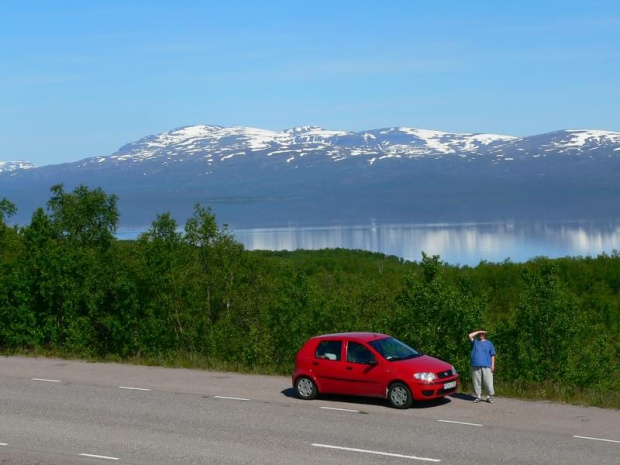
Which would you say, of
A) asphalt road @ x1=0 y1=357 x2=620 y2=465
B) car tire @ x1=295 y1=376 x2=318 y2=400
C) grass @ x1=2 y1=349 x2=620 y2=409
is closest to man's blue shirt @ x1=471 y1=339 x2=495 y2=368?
asphalt road @ x1=0 y1=357 x2=620 y2=465

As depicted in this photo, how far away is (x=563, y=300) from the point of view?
28.2 metres

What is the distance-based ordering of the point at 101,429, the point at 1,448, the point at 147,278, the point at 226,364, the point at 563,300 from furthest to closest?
the point at 147,278
the point at 563,300
the point at 226,364
the point at 101,429
the point at 1,448

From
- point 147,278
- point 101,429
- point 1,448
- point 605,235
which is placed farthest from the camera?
point 605,235

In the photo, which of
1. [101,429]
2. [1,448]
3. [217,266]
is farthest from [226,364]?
[217,266]

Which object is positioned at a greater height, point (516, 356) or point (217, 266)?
point (217, 266)

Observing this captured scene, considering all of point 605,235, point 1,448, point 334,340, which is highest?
point 605,235

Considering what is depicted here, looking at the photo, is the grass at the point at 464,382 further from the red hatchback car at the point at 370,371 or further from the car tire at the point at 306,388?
the car tire at the point at 306,388

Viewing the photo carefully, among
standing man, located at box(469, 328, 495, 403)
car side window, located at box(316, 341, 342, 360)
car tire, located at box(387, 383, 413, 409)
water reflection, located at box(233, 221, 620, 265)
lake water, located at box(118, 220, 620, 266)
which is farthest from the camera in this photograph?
water reflection, located at box(233, 221, 620, 265)

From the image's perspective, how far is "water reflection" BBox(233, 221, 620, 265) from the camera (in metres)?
135

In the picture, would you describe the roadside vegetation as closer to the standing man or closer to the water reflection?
the standing man

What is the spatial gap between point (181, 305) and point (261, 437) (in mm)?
15562

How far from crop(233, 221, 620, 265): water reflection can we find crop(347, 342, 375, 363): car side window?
101 meters

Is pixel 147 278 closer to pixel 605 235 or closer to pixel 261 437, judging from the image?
pixel 261 437

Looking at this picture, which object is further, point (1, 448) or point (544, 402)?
point (544, 402)
